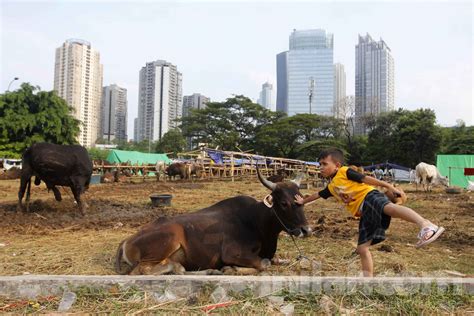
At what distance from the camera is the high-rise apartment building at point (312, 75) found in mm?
66938

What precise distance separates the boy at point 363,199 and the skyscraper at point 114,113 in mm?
81014

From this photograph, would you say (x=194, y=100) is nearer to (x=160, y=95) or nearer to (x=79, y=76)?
(x=160, y=95)

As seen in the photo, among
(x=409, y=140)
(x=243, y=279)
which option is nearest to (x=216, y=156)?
(x=409, y=140)

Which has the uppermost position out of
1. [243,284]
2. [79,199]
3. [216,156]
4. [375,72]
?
[375,72]

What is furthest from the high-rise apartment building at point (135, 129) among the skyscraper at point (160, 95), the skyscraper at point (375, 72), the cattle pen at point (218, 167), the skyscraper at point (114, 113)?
Result: the cattle pen at point (218, 167)

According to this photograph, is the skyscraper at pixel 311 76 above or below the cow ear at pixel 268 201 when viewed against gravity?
above

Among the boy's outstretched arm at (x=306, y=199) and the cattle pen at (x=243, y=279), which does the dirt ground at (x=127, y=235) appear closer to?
the cattle pen at (x=243, y=279)

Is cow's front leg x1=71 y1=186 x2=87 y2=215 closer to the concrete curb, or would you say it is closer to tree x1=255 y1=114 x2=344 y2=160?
the concrete curb

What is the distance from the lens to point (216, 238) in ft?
14.2

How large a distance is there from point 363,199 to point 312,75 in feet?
223

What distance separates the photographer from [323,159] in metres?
4.14

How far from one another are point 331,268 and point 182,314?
7.43 feet

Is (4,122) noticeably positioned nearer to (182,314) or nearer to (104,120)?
(182,314)

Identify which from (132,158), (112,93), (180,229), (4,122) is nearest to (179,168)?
(132,158)
